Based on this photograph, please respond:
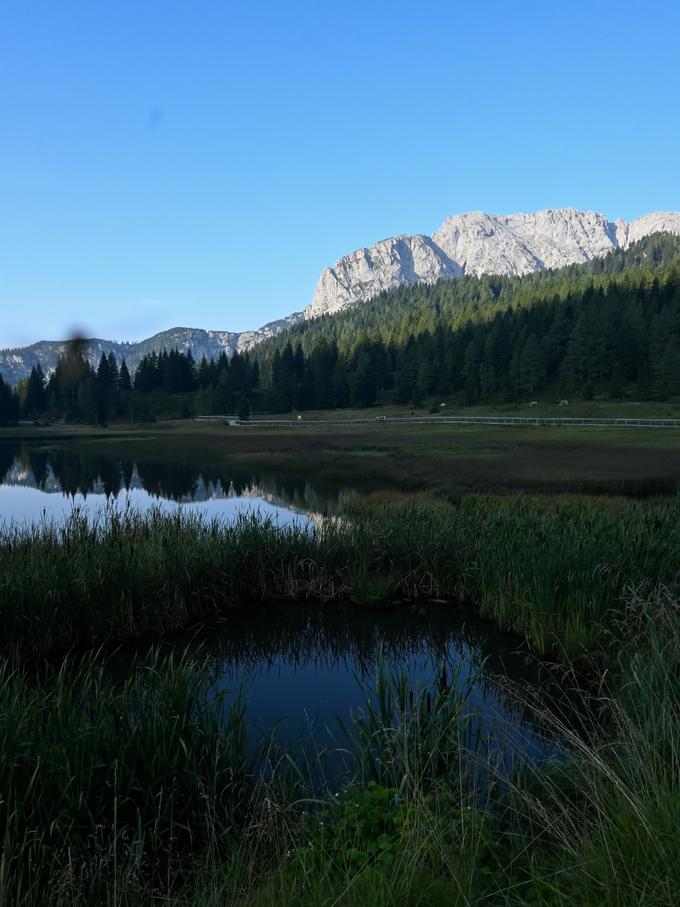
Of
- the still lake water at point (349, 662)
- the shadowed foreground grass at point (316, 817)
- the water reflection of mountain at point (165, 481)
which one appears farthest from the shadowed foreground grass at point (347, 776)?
the water reflection of mountain at point (165, 481)

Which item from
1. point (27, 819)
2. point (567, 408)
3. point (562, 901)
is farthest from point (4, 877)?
point (567, 408)

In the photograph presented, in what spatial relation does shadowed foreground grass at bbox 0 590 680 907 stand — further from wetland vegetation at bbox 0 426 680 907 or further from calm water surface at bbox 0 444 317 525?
calm water surface at bbox 0 444 317 525

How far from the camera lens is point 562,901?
3.15m

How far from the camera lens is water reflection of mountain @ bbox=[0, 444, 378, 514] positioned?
106 ft

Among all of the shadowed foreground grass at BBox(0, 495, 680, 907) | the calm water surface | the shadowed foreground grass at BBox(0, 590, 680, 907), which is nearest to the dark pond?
the shadowed foreground grass at BBox(0, 495, 680, 907)

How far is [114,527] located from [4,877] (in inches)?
423

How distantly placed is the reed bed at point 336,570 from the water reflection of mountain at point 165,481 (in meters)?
10.0

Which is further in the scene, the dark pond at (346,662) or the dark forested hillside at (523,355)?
the dark forested hillside at (523,355)

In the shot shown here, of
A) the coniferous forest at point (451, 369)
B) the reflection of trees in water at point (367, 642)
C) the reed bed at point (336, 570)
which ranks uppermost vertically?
the coniferous forest at point (451, 369)

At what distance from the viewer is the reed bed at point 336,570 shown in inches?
405

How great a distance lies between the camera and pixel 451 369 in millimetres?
120875

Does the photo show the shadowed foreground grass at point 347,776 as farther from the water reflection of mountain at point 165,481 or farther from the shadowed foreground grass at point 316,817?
the water reflection of mountain at point 165,481

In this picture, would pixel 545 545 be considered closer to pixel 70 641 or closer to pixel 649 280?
pixel 70 641

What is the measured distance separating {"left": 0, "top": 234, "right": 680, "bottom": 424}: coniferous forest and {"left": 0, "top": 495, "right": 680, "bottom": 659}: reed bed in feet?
285
